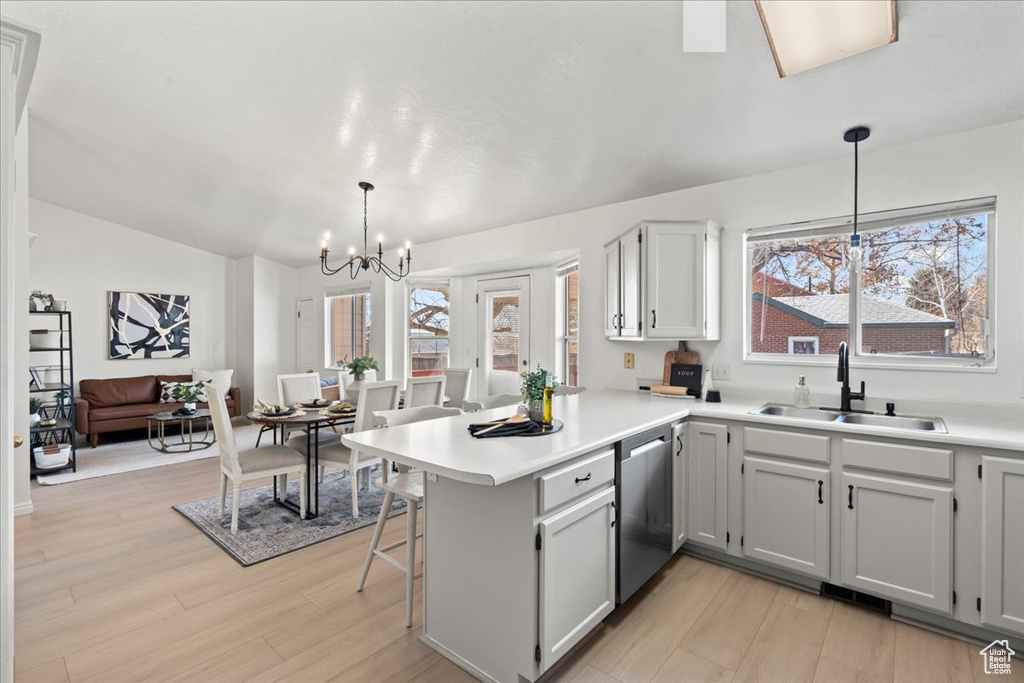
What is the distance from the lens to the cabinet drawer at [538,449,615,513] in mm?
1638

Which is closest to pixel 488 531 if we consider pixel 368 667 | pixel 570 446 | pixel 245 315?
pixel 570 446

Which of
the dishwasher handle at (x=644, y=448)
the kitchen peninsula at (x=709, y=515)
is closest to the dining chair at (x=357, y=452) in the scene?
the kitchen peninsula at (x=709, y=515)

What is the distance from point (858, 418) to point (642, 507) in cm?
136

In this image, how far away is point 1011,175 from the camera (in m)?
2.29

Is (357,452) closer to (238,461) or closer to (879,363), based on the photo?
(238,461)

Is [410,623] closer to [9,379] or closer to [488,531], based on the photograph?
[488,531]

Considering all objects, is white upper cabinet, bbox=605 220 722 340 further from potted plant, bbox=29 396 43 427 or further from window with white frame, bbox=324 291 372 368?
potted plant, bbox=29 396 43 427

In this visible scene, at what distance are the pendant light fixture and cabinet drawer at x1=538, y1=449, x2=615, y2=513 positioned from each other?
6.24 feet

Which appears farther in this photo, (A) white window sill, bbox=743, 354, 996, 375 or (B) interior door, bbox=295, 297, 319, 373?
(B) interior door, bbox=295, 297, 319, 373

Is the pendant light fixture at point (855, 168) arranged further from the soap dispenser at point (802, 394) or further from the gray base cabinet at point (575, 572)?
the gray base cabinet at point (575, 572)

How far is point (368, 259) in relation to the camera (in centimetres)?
429

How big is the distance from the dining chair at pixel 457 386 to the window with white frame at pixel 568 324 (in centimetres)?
97

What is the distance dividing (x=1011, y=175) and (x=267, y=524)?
4838 mm

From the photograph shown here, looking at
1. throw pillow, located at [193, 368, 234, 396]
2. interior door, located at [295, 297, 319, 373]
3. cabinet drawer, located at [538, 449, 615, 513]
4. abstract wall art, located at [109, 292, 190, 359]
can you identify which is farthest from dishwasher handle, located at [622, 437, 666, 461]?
abstract wall art, located at [109, 292, 190, 359]
